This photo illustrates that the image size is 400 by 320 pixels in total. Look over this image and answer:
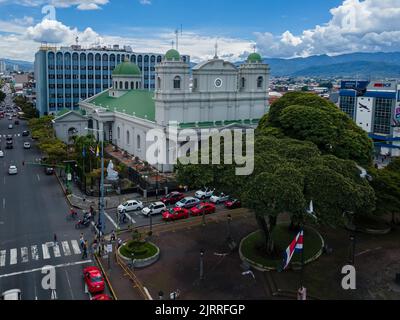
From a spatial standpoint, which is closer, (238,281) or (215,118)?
(238,281)

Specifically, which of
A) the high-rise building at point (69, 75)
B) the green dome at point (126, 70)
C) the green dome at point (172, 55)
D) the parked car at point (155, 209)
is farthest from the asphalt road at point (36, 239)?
the high-rise building at point (69, 75)

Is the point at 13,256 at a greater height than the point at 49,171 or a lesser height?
lesser

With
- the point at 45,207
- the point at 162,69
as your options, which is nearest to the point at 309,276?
the point at 45,207

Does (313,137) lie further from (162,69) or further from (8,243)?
(8,243)

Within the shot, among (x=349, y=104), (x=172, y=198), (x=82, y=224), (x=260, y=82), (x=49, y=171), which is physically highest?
(x=260, y=82)

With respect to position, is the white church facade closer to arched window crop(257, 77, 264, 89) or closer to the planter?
arched window crop(257, 77, 264, 89)

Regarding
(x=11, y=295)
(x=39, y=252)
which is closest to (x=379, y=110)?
(x=39, y=252)

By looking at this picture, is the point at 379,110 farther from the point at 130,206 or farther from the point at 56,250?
the point at 56,250
